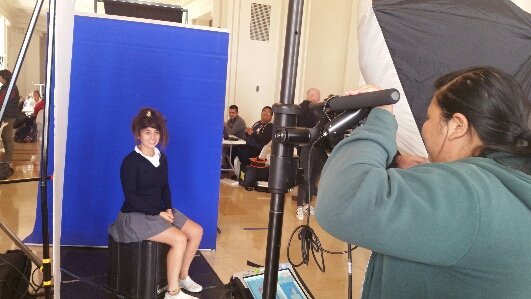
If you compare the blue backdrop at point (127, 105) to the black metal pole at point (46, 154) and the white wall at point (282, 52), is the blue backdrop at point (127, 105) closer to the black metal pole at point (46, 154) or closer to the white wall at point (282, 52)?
the black metal pole at point (46, 154)

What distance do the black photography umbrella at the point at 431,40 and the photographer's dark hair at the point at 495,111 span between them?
2.19ft

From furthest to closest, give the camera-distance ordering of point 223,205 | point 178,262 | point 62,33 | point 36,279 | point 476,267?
point 223,205 → point 36,279 → point 178,262 → point 62,33 → point 476,267

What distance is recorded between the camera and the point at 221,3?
26.7 feet

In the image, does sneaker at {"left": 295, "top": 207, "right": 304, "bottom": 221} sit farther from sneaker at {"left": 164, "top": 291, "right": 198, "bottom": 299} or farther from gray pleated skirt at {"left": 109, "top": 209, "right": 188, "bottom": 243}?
gray pleated skirt at {"left": 109, "top": 209, "right": 188, "bottom": 243}

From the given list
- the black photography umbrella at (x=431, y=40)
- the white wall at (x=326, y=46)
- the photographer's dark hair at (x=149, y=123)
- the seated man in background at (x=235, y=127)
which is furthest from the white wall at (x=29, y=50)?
the black photography umbrella at (x=431, y=40)

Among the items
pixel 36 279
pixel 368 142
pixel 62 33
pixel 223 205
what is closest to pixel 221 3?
pixel 223 205

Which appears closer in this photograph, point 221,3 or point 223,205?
point 223,205

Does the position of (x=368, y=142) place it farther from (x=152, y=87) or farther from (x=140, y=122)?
(x=152, y=87)

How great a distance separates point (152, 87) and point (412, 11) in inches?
83.2

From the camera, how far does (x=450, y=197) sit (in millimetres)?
630

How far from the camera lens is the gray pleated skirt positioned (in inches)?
91.7

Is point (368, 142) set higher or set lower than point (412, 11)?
lower

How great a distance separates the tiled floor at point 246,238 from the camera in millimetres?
2941

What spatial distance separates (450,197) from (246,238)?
3.14 m
